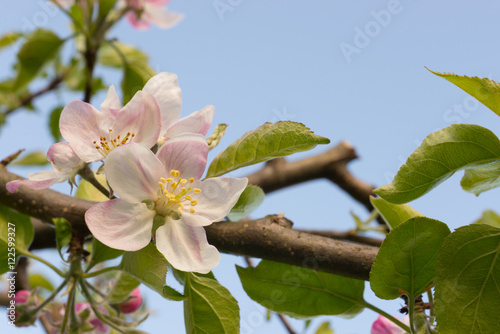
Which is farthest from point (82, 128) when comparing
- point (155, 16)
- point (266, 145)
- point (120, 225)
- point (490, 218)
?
point (155, 16)

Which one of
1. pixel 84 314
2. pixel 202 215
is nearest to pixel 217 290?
pixel 202 215

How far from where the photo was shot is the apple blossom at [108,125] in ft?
2.18

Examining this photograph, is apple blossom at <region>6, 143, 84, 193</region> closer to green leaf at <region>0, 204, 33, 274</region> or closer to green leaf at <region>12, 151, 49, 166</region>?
green leaf at <region>0, 204, 33, 274</region>

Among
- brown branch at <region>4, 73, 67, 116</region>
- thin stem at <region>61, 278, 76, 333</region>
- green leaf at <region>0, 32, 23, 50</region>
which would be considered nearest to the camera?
thin stem at <region>61, 278, 76, 333</region>

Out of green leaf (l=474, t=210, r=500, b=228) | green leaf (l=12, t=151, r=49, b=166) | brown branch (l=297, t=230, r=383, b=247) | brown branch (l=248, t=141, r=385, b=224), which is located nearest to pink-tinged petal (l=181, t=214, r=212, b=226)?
green leaf (l=474, t=210, r=500, b=228)

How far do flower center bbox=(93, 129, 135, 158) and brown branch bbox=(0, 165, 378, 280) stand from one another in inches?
6.7

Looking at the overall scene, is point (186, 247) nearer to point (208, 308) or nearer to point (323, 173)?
point (208, 308)

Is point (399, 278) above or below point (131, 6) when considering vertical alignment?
below

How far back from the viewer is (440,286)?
60 centimetres

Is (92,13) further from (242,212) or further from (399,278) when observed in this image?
(399,278)

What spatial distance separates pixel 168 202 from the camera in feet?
2.21

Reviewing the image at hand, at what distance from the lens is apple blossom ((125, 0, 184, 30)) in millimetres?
2215

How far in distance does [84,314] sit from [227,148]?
438 millimetres

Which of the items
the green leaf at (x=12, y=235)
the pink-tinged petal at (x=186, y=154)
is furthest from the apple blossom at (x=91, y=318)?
the pink-tinged petal at (x=186, y=154)
